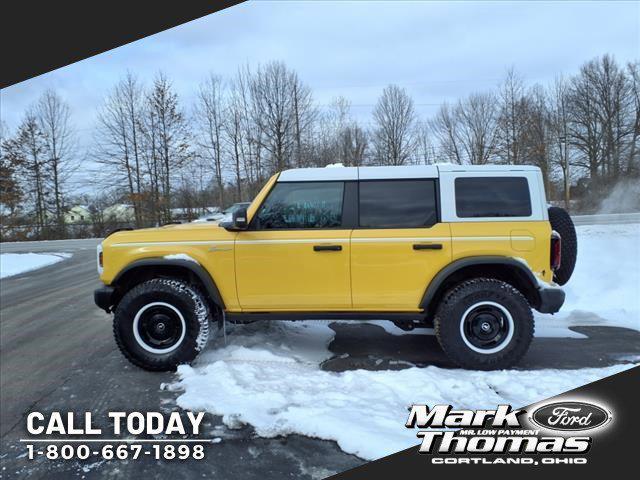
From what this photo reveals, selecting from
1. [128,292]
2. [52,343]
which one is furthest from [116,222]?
[128,292]

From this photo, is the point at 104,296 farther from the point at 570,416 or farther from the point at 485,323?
the point at 570,416

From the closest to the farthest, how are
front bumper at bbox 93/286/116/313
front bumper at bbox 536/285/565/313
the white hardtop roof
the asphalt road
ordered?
the asphalt road < front bumper at bbox 536/285/565/313 < the white hardtop roof < front bumper at bbox 93/286/116/313

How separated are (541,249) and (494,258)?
44cm

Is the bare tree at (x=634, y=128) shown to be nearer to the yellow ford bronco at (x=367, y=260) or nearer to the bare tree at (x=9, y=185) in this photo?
the yellow ford bronco at (x=367, y=260)

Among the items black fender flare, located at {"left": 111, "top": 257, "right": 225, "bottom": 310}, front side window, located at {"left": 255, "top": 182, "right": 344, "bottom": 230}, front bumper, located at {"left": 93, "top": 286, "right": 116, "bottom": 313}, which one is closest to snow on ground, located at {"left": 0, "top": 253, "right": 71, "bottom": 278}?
front bumper, located at {"left": 93, "top": 286, "right": 116, "bottom": 313}

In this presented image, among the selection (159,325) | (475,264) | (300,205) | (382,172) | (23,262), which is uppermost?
(382,172)

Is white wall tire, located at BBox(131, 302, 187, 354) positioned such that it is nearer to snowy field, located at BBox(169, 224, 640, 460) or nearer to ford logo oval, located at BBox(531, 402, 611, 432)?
snowy field, located at BBox(169, 224, 640, 460)

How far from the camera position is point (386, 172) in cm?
416

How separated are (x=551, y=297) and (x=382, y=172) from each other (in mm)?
1973

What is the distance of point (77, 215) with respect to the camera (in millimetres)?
29156

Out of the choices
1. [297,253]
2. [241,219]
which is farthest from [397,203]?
[241,219]

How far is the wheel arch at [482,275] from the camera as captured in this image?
3.88m

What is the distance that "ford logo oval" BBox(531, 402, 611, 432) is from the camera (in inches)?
112

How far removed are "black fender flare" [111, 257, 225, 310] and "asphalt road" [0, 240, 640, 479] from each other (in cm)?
87
